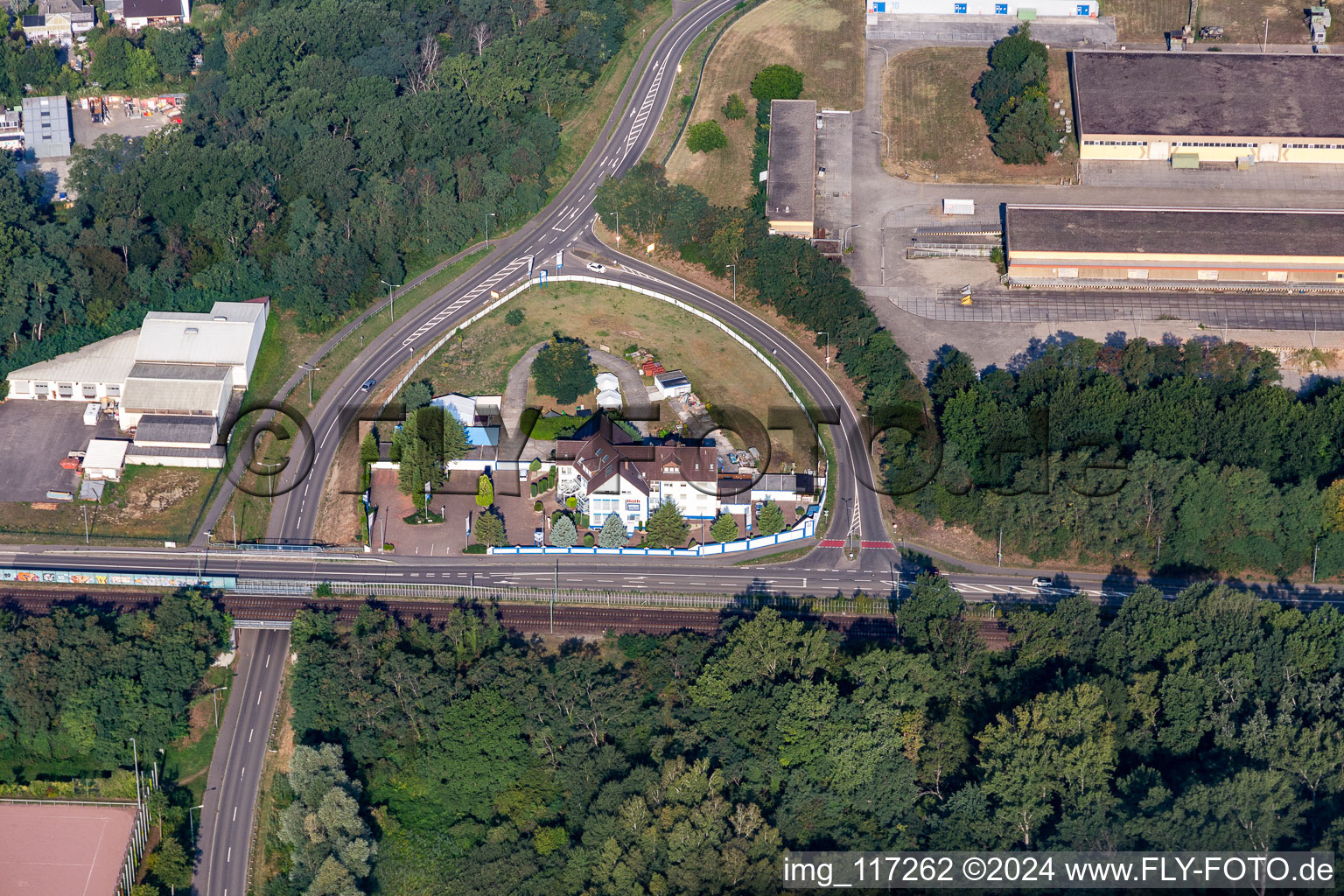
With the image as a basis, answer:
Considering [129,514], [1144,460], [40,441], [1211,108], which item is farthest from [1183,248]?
[40,441]

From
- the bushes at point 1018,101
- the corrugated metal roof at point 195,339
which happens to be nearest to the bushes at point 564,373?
the corrugated metal roof at point 195,339

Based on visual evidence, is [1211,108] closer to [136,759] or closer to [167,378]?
[167,378]

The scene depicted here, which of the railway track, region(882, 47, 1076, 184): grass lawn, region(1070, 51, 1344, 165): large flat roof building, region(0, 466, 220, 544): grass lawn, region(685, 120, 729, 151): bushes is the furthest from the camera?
region(685, 120, 729, 151): bushes

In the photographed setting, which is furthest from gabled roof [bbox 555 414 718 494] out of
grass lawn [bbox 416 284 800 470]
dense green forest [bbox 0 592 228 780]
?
dense green forest [bbox 0 592 228 780]

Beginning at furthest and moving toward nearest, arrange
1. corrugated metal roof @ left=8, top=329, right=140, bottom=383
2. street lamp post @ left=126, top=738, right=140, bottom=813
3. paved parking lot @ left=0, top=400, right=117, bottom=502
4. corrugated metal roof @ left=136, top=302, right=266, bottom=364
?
1. corrugated metal roof @ left=136, top=302, right=266, bottom=364
2. corrugated metal roof @ left=8, top=329, right=140, bottom=383
3. paved parking lot @ left=0, top=400, right=117, bottom=502
4. street lamp post @ left=126, top=738, right=140, bottom=813

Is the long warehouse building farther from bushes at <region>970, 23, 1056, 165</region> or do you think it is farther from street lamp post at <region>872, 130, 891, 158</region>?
street lamp post at <region>872, 130, 891, 158</region>

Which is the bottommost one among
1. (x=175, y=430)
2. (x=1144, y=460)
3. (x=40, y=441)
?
(x=1144, y=460)
